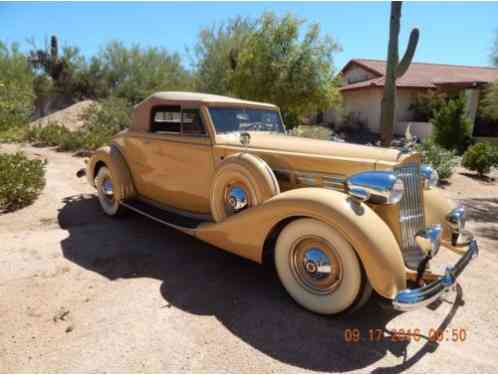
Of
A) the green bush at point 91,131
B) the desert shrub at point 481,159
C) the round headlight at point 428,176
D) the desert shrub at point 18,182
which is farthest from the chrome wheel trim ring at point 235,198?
the desert shrub at point 481,159

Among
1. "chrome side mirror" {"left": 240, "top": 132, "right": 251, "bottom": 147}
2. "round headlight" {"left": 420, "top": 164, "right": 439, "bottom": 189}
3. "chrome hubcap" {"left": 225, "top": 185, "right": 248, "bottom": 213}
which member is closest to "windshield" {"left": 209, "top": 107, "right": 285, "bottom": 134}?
"chrome side mirror" {"left": 240, "top": 132, "right": 251, "bottom": 147}

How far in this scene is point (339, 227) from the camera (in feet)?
8.24

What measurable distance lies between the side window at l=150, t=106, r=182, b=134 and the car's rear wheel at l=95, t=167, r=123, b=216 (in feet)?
3.39

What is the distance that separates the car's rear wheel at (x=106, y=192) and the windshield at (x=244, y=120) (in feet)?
6.52

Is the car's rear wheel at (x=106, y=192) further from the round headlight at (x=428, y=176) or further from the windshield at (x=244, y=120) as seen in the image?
the round headlight at (x=428, y=176)

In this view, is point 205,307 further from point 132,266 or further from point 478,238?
point 478,238

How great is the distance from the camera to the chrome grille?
9.64 ft

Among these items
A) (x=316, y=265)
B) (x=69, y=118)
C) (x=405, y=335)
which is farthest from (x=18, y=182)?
(x=69, y=118)

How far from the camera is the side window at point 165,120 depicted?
175 inches

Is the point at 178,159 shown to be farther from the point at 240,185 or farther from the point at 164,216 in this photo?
the point at 240,185

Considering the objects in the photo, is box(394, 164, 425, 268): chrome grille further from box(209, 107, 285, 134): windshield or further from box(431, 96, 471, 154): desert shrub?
box(431, 96, 471, 154): desert shrub

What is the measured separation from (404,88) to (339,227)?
18.9 metres

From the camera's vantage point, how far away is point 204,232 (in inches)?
134

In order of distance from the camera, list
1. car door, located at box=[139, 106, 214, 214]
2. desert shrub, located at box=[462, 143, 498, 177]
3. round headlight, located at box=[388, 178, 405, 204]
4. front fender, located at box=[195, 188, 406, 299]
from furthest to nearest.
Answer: desert shrub, located at box=[462, 143, 498, 177], car door, located at box=[139, 106, 214, 214], round headlight, located at box=[388, 178, 405, 204], front fender, located at box=[195, 188, 406, 299]
